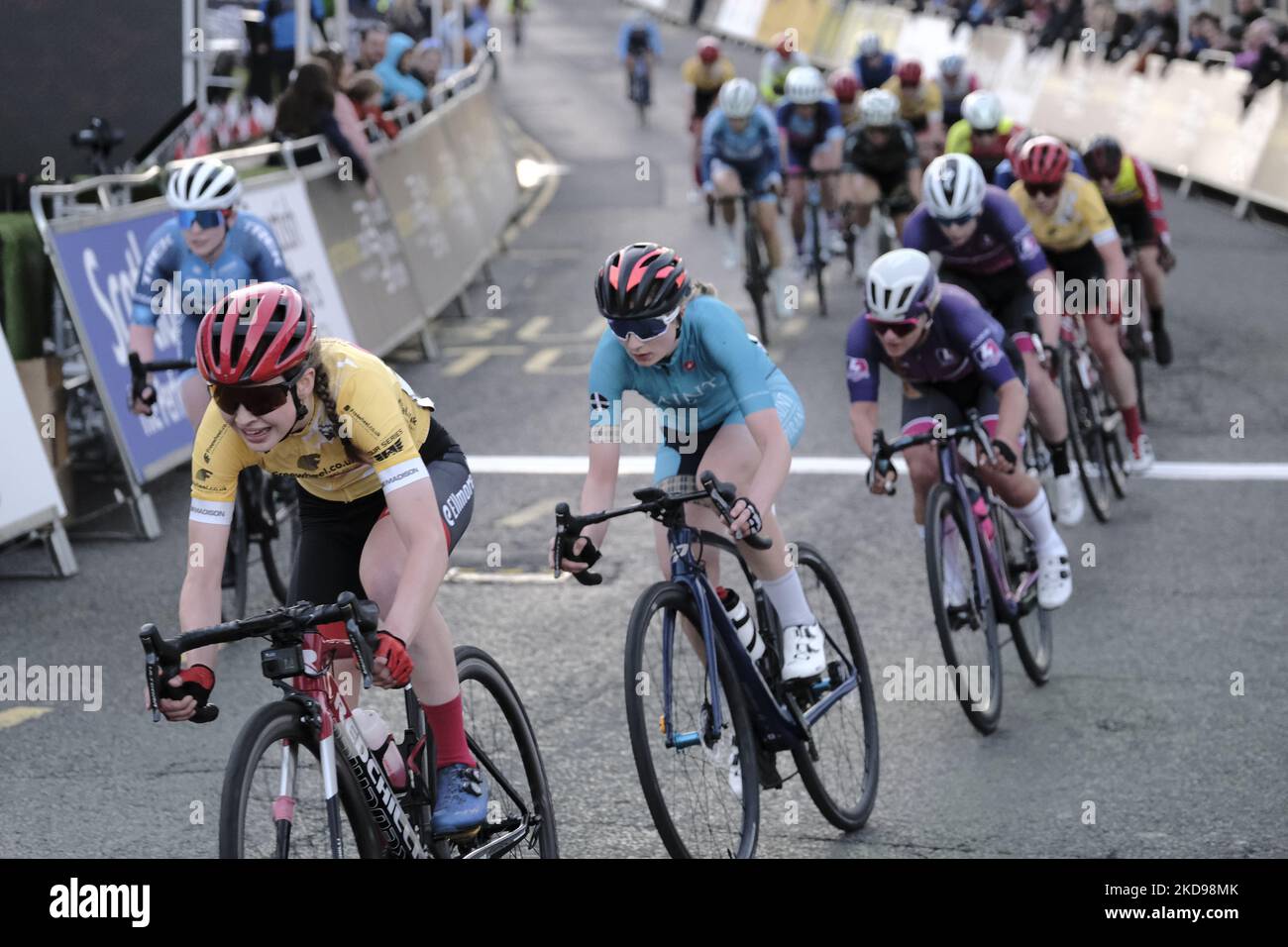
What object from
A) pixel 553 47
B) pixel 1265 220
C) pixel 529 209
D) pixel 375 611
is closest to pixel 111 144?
pixel 375 611

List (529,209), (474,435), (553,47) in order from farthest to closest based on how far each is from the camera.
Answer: (553,47) < (529,209) < (474,435)

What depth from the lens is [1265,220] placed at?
21.5 m

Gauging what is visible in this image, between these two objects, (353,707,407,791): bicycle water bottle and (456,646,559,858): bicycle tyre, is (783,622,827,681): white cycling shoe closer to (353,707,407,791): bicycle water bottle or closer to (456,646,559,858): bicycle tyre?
(456,646,559,858): bicycle tyre

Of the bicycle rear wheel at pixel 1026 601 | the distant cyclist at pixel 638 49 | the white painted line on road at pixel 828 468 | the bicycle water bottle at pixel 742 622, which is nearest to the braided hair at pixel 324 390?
the bicycle water bottle at pixel 742 622

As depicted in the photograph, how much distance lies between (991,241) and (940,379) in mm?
2165

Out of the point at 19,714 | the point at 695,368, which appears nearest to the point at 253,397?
the point at 695,368

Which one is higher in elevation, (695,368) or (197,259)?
(695,368)

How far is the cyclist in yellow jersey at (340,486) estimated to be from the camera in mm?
4473

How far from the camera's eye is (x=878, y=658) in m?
8.07

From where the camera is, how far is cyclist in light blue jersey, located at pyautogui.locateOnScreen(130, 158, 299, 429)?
346 inches

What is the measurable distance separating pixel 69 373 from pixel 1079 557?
575 centimetres

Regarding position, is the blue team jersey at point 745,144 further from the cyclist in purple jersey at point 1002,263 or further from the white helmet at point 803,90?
the cyclist in purple jersey at point 1002,263

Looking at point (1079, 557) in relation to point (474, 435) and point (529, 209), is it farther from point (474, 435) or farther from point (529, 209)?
point (529, 209)

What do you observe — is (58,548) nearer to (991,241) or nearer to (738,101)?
(991,241)
